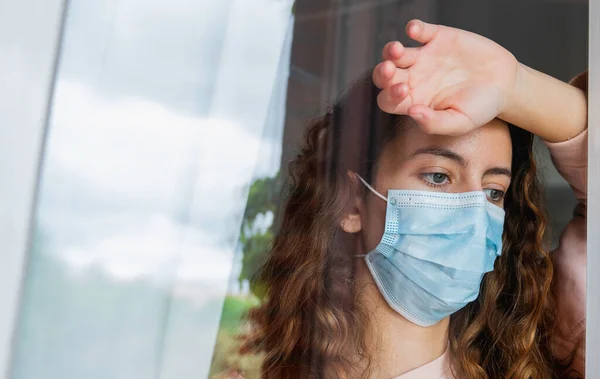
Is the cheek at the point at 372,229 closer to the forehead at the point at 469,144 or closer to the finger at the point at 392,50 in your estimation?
the forehead at the point at 469,144

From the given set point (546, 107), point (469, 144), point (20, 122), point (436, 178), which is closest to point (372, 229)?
point (436, 178)

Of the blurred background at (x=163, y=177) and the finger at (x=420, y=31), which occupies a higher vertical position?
the finger at (x=420, y=31)

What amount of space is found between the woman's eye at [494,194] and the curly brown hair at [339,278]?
0.03 metres

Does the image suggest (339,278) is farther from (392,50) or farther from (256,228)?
(392,50)

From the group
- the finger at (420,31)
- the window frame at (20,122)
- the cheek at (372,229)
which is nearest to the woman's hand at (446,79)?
the finger at (420,31)

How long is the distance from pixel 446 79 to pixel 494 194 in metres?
Result: 0.27

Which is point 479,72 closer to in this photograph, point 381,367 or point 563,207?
point 563,207

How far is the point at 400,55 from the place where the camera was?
1354 millimetres

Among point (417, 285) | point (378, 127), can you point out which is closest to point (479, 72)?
point (378, 127)

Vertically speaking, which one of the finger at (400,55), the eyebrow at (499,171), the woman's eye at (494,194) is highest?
the finger at (400,55)

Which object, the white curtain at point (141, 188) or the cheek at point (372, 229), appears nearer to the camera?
the white curtain at point (141, 188)

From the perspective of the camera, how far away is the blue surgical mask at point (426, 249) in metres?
1.34

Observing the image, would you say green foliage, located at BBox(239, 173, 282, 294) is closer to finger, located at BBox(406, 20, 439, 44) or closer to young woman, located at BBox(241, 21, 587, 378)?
young woman, located at BBox(241, 21, 587, 378)

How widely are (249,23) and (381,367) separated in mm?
750
